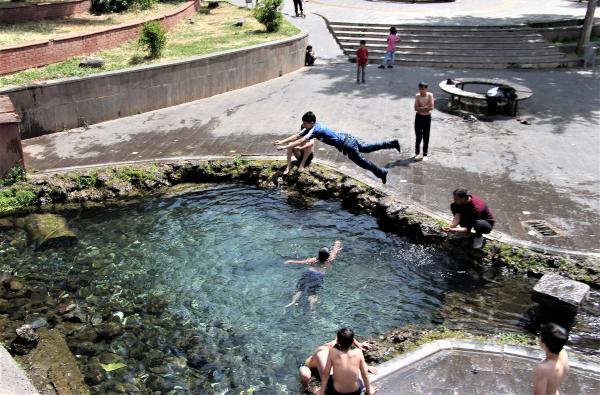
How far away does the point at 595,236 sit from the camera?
397 inches

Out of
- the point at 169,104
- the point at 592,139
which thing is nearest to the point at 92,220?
the point at 169,104

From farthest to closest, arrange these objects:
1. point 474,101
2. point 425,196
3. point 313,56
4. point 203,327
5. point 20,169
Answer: point 313,56 → point 474,101 → point 20,169 → point 425,196 → point 203,327

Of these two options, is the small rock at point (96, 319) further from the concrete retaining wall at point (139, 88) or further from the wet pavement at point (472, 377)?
the concrete retaining wall at point (139, 88)

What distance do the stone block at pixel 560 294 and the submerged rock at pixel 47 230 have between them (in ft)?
26.5

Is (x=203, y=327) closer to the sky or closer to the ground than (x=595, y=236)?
closer to the ground

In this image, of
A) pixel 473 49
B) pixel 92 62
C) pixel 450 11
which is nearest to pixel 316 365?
pixel 92 62

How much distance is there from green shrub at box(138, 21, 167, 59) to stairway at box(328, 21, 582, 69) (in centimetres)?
783

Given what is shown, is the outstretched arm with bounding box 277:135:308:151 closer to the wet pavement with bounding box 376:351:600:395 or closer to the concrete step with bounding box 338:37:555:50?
the wet pavement with bounding box 376:351:600:395

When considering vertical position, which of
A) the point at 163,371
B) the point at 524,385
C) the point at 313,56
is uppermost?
the point at 313,56

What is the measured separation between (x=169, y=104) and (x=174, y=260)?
7735 mm

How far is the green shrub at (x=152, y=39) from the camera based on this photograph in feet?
56.2

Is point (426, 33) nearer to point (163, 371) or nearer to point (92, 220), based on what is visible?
point (92, 220)

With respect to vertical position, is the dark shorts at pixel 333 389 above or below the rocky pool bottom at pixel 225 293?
above

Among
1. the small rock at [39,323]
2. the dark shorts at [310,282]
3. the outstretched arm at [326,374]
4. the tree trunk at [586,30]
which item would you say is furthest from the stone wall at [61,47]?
the tree trunk at [586,30]
